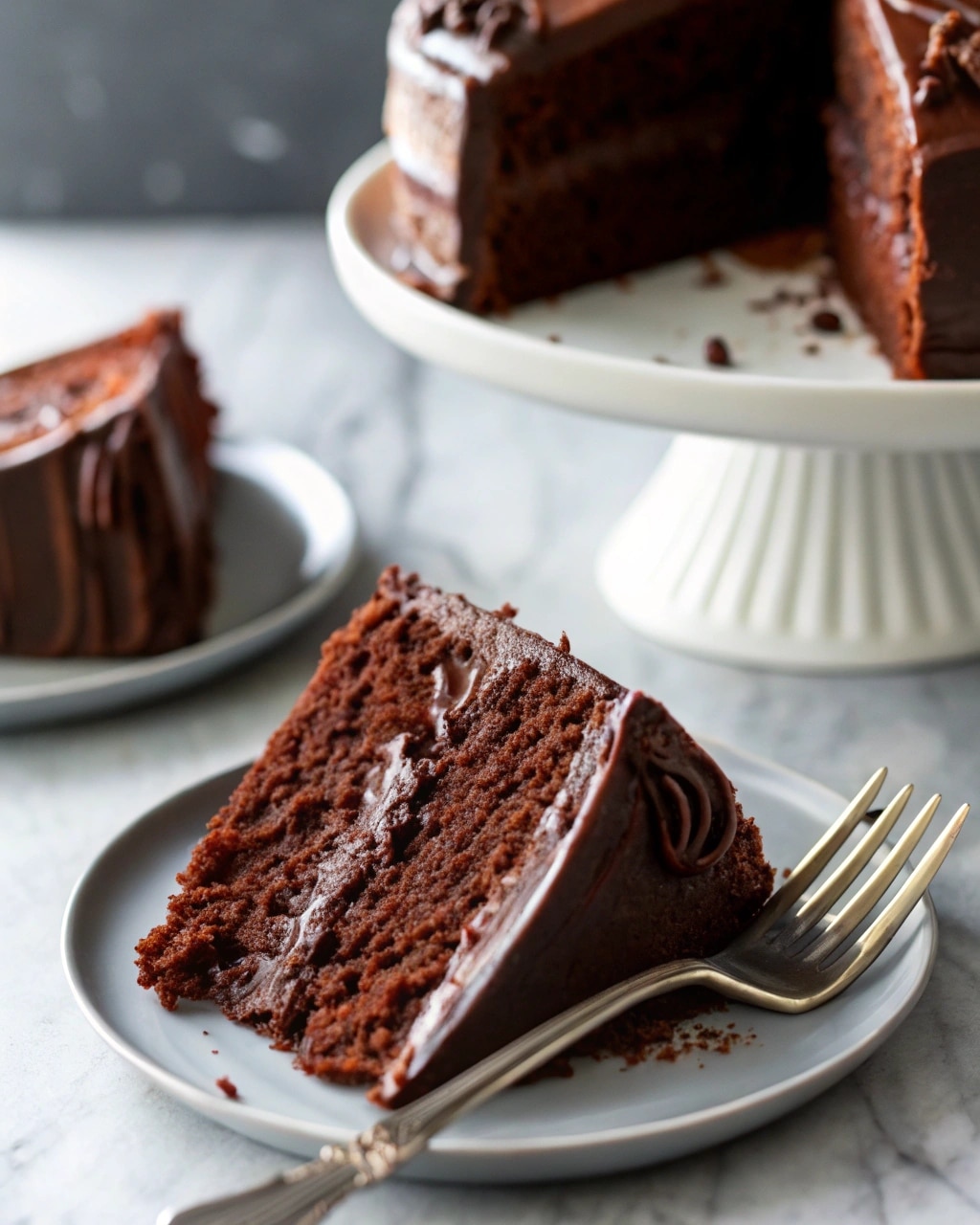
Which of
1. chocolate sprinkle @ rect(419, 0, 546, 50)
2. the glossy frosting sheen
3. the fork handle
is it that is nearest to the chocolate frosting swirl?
the fork handle

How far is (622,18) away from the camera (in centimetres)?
196

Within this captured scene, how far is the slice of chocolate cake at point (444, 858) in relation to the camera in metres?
1.14

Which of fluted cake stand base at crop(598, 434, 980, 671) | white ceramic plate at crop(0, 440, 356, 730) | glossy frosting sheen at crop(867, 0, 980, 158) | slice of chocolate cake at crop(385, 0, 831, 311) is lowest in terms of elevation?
white ceramic plate at crop(0, 440, 356, 730)

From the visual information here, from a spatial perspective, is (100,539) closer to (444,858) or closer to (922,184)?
(444,858)

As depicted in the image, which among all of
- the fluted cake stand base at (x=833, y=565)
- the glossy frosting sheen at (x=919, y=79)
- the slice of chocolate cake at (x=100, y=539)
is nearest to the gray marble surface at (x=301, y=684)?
the fluted cake stand base at (x=833, y=565)

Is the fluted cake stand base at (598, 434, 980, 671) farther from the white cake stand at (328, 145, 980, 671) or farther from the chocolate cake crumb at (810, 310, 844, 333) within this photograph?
the chocolate cake crumb at (810, 310, 844, 333)

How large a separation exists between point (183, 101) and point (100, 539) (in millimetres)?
1947

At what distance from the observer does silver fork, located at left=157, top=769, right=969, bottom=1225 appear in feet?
3.16

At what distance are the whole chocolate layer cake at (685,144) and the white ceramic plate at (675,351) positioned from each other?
6cm

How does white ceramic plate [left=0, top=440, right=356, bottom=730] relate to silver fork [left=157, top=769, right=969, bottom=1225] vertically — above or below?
below

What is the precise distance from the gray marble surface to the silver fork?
3.9 inches

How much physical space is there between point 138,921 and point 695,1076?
53 centimetres

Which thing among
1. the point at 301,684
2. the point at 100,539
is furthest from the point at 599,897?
the point at 100,539

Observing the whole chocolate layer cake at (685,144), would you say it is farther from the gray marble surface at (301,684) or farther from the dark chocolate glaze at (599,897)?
the dark chocolate glaze at (599,897)
